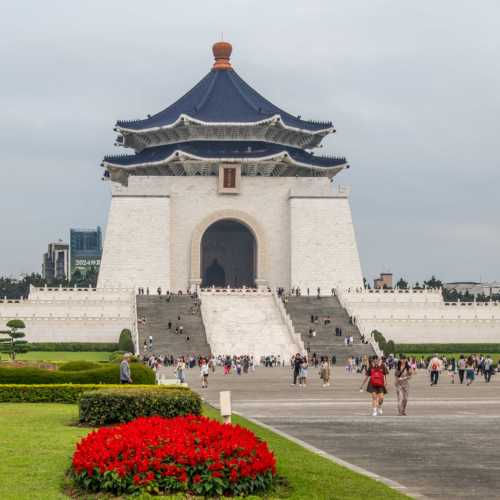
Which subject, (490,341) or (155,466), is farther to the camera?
(490,341)

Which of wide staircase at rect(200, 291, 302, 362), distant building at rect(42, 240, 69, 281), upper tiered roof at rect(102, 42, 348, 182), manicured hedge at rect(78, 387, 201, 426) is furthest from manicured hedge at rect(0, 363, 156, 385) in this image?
distant building at rect(42, 240, 69, 281)

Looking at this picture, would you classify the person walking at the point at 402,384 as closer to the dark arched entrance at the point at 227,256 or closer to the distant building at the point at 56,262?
the dark arched entrance at the point at 227,256

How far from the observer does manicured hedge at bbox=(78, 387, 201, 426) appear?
48.9ft

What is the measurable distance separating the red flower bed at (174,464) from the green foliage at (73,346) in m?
42.0

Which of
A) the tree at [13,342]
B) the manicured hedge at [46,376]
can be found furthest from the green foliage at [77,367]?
the tree at [13,342]

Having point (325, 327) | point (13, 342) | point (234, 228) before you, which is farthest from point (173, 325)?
point (234, 228)

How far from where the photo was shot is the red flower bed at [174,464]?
9.30 meters

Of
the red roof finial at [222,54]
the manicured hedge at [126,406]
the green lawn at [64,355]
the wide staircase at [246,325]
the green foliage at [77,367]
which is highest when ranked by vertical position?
the red roof finial at [222,54]

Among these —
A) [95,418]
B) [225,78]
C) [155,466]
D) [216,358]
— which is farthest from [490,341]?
[155,466]

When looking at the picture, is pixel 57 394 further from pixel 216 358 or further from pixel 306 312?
pixel 306 312

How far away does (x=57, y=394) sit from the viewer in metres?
19.5

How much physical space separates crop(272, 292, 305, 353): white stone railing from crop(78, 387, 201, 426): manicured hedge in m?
33.5

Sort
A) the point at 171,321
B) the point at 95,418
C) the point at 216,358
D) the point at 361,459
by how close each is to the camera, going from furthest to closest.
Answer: the point at 171,321 < the point at 216,358 < the point at 95,418 < the point at 361,459

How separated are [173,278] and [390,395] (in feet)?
121
